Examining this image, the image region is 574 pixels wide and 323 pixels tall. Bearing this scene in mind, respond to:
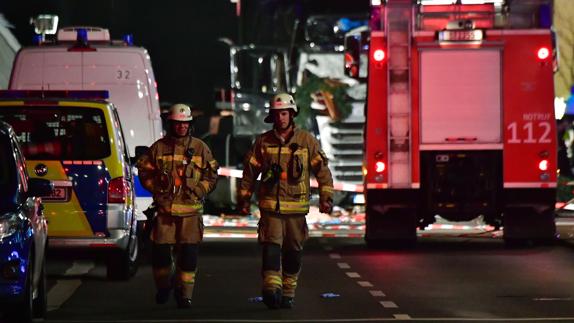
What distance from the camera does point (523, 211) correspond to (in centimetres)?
2202

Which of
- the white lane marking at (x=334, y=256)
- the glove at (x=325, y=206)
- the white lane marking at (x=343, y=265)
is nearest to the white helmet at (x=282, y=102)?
the glove at (x=325, y=206)

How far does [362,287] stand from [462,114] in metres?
5.98

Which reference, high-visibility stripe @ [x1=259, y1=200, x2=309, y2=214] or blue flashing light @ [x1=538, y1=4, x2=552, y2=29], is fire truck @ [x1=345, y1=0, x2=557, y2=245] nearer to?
blue flashing light @ [x1=538, y1=4, x2=552, y2=29]

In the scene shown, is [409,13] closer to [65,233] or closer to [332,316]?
[65,233]

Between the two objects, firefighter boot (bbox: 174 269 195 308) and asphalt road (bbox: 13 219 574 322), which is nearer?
asphalt road (bbox: 13 219 574 322)

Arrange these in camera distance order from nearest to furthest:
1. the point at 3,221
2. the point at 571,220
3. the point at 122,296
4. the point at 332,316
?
the point at 3,221 → the point at 332,316 → the point at 122,296 → the point at 571,220

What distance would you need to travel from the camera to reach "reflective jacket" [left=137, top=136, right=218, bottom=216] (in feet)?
47.9

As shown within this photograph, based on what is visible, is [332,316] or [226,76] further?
[226,76]

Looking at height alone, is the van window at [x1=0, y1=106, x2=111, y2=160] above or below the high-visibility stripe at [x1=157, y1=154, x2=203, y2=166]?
above

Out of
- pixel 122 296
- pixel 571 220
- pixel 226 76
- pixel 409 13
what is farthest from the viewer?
pixel 226 76

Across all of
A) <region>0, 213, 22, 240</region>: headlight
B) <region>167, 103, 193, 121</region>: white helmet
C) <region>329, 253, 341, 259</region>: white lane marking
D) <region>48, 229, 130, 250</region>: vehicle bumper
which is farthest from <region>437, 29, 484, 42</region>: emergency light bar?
<region>0, 213, 22, 240</region>: headlight

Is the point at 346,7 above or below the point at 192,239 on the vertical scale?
above

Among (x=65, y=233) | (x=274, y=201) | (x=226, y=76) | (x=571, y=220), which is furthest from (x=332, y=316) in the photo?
(x=226, y=76)

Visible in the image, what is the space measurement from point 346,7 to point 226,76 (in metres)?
21.0
